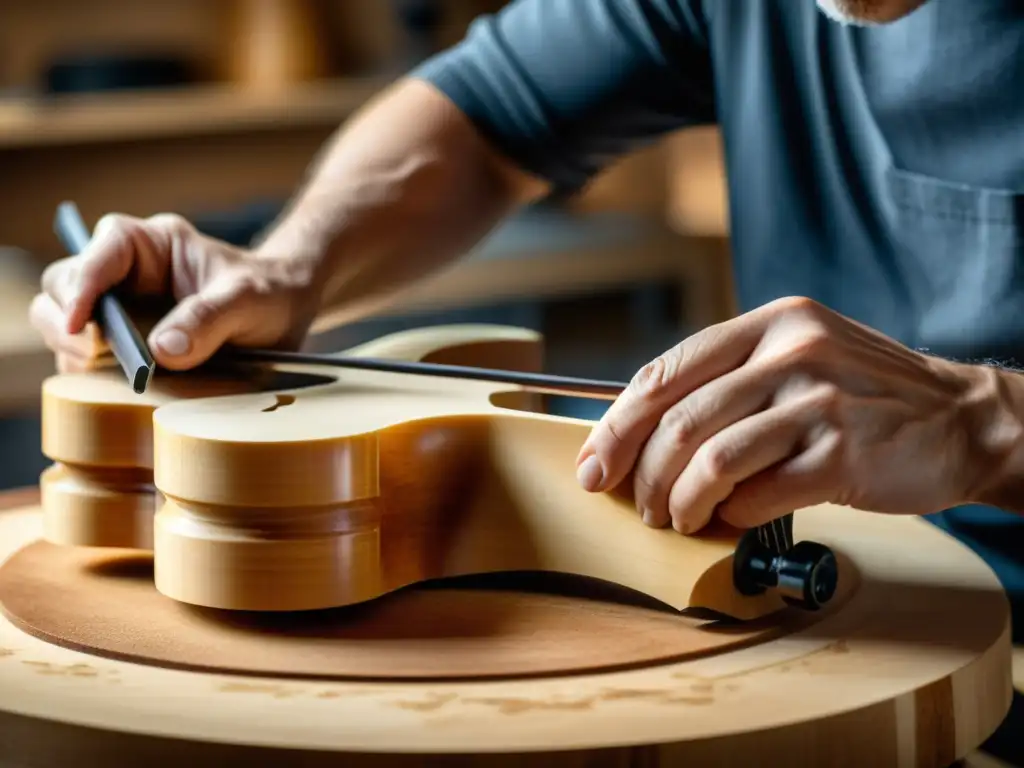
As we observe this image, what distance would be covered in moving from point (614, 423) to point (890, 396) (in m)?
0.15

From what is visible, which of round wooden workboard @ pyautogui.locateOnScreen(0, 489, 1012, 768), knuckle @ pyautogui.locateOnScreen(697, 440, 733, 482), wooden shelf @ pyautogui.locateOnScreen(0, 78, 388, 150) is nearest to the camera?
round wooden workboard @ pyautogui.locateOnScreen(0, 489, 1012, 768)

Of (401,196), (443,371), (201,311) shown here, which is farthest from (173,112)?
(443,371)

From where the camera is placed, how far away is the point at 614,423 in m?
0.74

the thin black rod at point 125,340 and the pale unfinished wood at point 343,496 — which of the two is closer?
the pale unfinished wood at point 343,496

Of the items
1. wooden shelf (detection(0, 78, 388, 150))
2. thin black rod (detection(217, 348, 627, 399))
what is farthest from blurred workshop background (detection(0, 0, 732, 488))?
thin black rod (detection(217, 348, 627, 399))

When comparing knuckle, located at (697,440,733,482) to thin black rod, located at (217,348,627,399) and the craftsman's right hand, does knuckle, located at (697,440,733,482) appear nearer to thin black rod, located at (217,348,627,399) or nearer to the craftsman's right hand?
thin black rod, located at (217,348,627,399)

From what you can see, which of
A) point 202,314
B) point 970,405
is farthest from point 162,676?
point 970,405

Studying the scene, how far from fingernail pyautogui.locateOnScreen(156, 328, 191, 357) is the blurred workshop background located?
1.81 meters

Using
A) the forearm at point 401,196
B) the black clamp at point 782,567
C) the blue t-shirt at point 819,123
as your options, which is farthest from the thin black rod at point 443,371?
the blue t-shirt at point 819,123

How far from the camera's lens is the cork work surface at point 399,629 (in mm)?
703

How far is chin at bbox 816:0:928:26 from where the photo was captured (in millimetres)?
940

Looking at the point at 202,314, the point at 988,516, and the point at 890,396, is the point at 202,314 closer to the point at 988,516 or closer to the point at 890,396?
the point at 890,396

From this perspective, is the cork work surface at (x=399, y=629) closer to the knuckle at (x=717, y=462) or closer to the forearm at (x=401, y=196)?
the knuckle at (x=717, y=462)

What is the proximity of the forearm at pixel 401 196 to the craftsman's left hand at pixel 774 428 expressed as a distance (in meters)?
0.57
